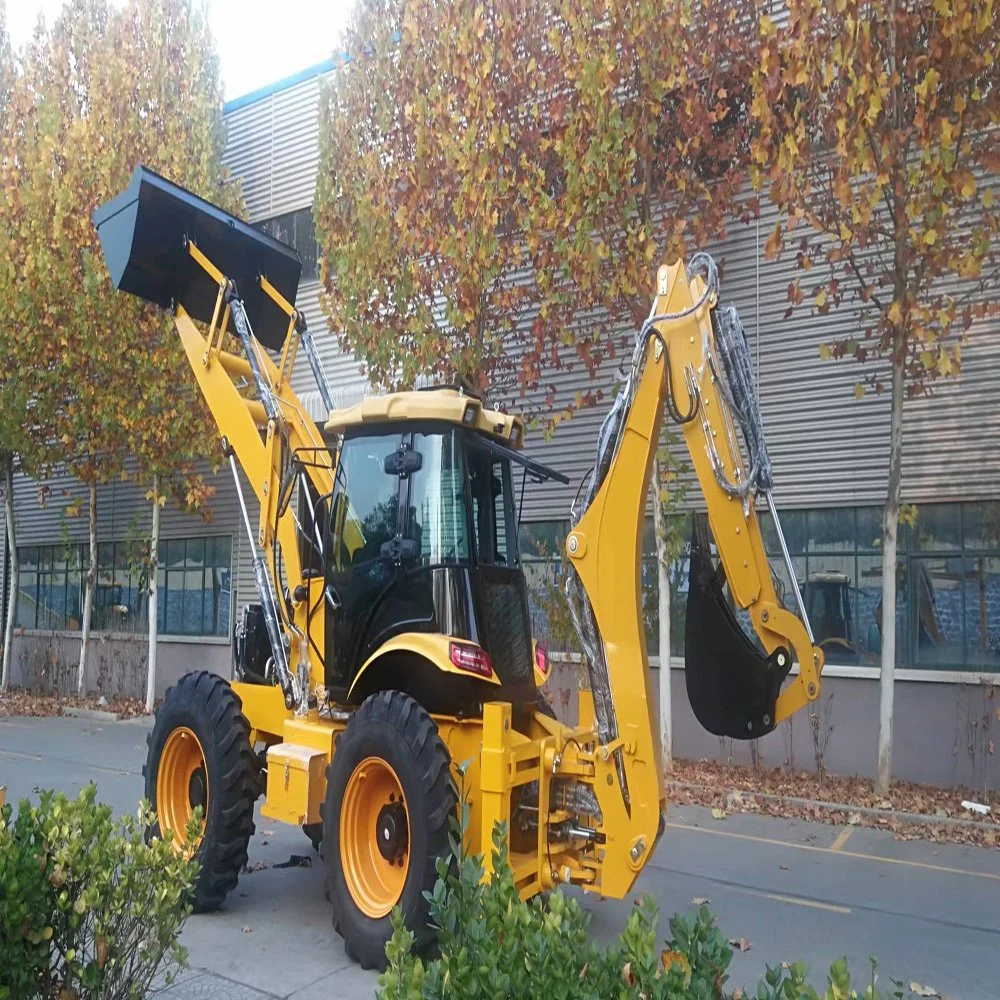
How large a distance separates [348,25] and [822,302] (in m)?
7.72

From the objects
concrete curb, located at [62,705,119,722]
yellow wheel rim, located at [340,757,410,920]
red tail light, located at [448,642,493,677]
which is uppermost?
red tail light, located at [448,642,493,677]

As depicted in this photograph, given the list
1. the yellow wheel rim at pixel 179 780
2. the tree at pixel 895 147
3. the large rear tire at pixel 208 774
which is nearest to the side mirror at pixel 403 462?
the large rear tire at pixel 208 774

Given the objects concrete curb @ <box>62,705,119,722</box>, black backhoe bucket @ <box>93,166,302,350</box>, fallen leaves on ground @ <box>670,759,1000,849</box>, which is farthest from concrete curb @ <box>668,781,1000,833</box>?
concrete curb @ <box>62,705,119,722</box>

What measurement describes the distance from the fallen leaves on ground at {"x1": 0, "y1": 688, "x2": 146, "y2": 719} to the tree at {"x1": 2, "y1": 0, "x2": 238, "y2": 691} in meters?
4.00

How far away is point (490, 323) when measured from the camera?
1188cm

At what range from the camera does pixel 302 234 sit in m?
16.9

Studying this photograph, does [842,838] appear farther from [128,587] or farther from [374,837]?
[128,587]

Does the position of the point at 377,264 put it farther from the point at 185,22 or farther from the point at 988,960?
the point at 988,960

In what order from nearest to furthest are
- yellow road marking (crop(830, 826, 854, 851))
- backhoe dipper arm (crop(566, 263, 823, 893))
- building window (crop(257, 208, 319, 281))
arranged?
backhoe dipper arm (crop(566, 263, 823, 893)) < yellow road marking (crop(830, 826, 854, 851)) < building window (crop(257, 208, 319, 281))

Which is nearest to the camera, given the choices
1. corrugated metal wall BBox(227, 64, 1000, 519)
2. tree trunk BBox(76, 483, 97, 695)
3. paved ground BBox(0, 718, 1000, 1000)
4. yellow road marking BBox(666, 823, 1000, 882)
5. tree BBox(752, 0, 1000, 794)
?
paved ground BBox(0, 718, 1000, 1000)

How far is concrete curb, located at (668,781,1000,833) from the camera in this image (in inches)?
347

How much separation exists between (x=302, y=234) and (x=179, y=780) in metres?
12.0

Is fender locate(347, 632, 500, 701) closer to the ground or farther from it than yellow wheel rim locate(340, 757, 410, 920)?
farther from it

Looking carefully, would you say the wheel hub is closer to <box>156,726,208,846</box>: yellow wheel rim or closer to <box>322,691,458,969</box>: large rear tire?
<box>322,691,458,969</box>: large rear tire
